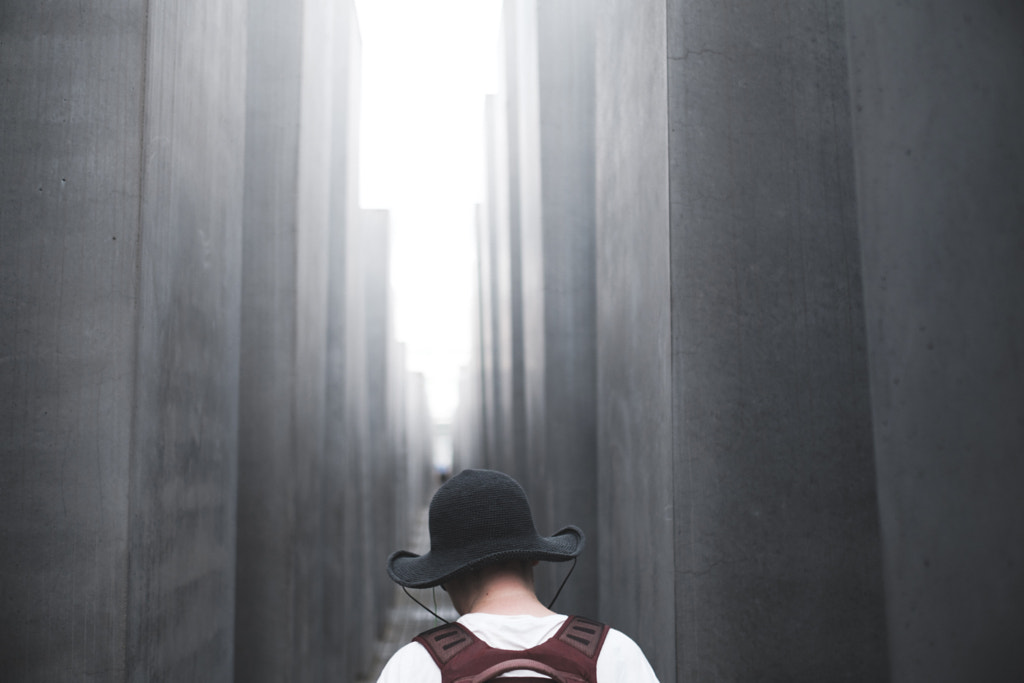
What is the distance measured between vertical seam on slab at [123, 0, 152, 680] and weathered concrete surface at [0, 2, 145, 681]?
11mm

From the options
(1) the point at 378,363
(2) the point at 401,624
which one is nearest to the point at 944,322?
(1) the point at 378,363

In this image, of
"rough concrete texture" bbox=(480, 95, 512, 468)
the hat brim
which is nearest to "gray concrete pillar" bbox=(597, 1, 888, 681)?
the hat brim

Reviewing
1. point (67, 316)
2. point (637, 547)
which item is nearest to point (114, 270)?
point (67, 316)

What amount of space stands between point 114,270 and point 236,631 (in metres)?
3.07

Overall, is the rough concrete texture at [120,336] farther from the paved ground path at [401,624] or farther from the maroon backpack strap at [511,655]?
the paved ground path at [401,624]

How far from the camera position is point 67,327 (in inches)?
112

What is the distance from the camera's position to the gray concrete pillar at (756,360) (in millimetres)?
3207

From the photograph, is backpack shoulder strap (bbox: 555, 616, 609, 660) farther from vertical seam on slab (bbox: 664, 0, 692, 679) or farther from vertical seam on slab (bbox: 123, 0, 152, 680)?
vertical seam on slab (bbox: 123, 0, 152, 680)

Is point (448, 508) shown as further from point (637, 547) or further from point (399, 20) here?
point (399, 20)

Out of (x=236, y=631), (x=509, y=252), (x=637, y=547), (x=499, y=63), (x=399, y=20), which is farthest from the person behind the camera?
(x=499, y=63)

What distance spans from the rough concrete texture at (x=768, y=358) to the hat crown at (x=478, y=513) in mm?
1389

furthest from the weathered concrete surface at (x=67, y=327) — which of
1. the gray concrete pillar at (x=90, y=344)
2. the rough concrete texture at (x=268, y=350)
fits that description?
the rough concrete texture at (x=268, y=350)

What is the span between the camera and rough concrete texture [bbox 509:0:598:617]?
596 centimetres

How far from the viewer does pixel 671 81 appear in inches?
133
